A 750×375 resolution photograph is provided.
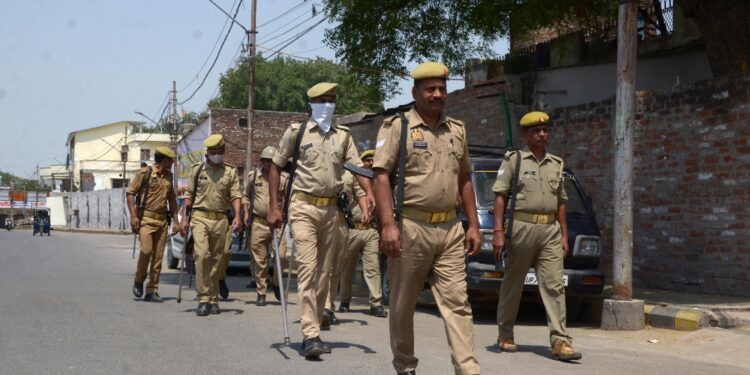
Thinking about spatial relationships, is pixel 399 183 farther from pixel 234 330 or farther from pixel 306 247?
pixel 234 330

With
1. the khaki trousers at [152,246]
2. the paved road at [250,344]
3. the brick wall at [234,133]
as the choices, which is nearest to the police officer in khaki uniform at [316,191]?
the paved road at [250,344]

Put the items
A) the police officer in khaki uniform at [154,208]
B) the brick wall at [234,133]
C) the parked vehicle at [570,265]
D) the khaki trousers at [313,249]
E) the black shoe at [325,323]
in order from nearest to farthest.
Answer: the khaki trousers at [313,249] → the black shoe at [325,323] → the parked vehicle at [570,265] → the police officer in khaki uniform at [154,208] → the brick wall at [234,133]

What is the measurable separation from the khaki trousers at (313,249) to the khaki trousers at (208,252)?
2.73 m

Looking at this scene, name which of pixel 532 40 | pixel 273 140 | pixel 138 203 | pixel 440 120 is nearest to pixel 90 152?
pixel 273 140

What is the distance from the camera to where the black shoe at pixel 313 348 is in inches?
295

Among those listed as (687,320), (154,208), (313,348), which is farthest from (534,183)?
(154,208)

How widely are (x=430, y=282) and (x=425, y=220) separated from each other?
1.35 ft

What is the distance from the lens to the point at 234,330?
9.34 meters

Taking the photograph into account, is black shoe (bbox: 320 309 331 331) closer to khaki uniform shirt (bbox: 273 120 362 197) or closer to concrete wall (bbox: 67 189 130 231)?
khaki uniform shirt (bbox: 273 120 362 197)

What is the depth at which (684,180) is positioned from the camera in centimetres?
1241

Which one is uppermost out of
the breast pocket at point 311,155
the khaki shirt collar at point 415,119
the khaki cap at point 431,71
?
the khaki cap at point 431,71

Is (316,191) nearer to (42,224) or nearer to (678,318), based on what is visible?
(678,318)

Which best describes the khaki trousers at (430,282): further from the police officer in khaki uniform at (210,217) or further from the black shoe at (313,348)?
the police officer in khaki uniform at (210,217)

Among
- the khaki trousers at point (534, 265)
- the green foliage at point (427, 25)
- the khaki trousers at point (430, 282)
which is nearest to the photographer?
the khaki trousers at point (430, 282)
